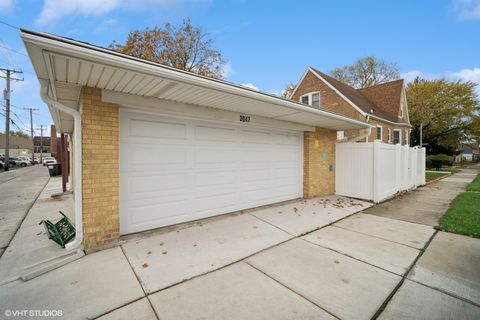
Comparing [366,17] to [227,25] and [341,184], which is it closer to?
[227,25]

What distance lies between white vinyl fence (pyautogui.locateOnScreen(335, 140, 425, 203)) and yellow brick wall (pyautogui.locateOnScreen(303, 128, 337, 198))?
32 cm

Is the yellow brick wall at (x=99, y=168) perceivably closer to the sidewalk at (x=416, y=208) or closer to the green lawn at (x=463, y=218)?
the sidewalk at (x=416, y=208)

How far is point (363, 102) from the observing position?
1808 centimetres

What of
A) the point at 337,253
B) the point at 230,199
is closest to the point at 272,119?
the point at 230,199

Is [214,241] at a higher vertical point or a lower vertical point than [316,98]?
lower

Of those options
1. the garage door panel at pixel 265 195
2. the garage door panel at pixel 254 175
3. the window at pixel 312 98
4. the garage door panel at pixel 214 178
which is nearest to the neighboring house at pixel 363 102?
the window at pixel 312 98

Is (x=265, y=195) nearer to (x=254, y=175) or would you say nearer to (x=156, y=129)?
(x=254, y=175)

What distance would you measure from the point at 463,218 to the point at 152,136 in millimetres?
7209

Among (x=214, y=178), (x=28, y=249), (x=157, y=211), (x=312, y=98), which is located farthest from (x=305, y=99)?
(x=28, y=249)

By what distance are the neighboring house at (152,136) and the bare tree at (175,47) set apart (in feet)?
44.5

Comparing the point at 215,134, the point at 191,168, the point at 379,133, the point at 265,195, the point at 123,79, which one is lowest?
the point at 265,195

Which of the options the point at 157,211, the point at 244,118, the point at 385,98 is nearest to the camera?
the point at 157,211

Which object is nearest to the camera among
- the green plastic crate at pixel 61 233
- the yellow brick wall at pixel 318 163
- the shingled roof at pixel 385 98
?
the green plastic crate at pixel 61 233

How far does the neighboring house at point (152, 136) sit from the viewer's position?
2827 millimetres
